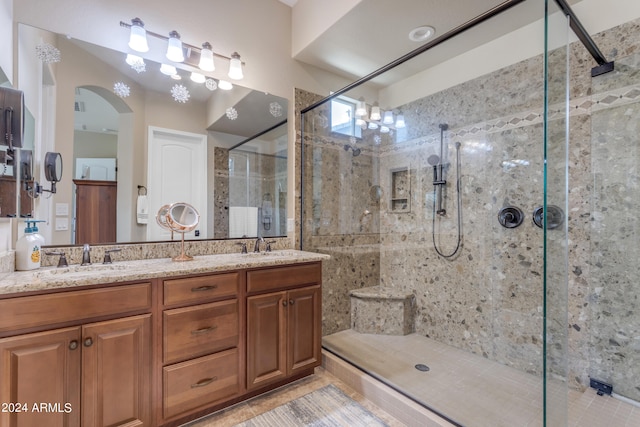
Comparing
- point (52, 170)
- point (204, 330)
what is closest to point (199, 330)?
point (204, 330)

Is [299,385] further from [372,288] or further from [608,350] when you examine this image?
[608,350]

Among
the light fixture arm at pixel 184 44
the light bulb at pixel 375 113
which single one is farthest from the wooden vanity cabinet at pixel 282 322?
the light bulb at pixel 375 113

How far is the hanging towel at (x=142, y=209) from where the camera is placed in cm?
195

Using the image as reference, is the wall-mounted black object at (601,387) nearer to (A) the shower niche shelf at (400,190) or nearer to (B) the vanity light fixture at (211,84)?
(A) the shower niche shelf at (400,190)

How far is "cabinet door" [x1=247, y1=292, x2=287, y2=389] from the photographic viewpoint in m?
1.82

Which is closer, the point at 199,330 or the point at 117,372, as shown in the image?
the point at 117,372

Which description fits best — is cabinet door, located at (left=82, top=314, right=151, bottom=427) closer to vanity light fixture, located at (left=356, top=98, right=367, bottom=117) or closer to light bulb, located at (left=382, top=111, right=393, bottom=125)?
vanity light fixture, located at (left=356, top=98, right=367, bottom=117)

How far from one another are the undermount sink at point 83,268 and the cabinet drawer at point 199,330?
43 centimetres

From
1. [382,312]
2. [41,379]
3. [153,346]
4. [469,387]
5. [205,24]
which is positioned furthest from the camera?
[382,312]

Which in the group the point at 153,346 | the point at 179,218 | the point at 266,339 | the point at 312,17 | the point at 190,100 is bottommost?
the point at 266,339

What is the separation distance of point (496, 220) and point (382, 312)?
134 cm

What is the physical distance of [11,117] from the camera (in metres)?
1.38

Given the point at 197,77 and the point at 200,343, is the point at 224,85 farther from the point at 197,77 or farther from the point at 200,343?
the point at 200,343

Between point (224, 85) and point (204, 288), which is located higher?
point (224, 85)
